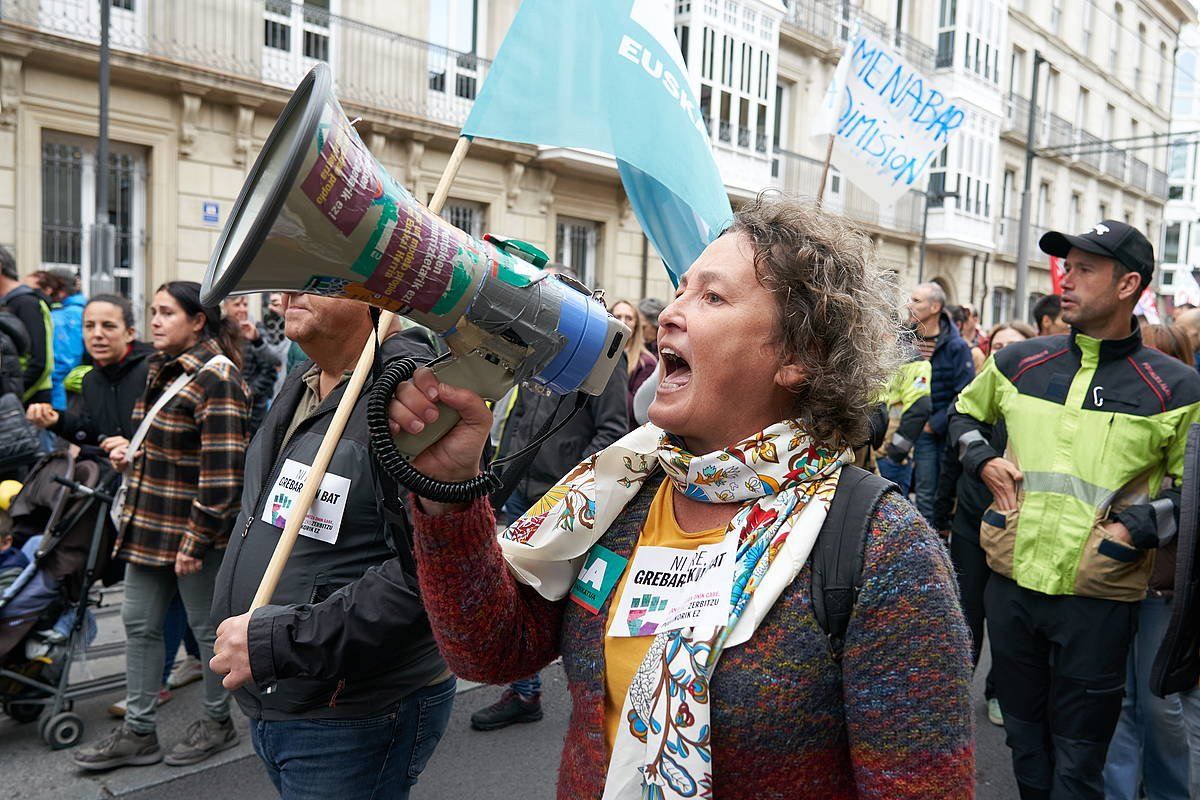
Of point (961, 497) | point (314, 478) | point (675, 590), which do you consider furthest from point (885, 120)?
point (675, 590)

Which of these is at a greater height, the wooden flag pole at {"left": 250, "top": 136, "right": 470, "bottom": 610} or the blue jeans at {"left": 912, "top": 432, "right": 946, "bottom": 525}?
the wooden flag pole at {"left": 250, "top": 136, "right": 470, "bottom": 610}

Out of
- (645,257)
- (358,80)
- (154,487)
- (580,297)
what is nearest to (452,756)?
(154,487)

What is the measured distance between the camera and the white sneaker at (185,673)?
4.47 m

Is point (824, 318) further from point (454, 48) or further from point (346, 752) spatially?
point (454, 48)

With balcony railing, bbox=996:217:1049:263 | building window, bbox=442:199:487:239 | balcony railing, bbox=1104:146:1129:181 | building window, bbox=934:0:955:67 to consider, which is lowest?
building window, bbox=442:199:487:239

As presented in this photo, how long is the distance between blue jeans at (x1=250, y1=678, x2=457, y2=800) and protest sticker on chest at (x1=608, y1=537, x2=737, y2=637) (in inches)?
33.8

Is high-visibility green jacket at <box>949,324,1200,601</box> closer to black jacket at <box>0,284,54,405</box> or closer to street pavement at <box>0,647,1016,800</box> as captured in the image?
street pavement at <box>0,647,1016,800</box>

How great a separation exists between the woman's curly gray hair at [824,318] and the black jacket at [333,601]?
0.77 metres

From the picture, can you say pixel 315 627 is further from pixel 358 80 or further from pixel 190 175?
pixel 358 80

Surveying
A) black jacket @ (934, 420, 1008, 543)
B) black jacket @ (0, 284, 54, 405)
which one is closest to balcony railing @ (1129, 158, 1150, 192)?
black jacket @ (934, 420, 1008, 543)

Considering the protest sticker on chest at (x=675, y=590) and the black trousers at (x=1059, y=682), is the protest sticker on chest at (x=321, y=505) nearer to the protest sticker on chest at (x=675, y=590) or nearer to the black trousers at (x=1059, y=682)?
the protest sticker on chest at (x=675, y=590)

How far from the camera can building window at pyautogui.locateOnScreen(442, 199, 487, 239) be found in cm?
1456

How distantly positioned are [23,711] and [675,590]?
364 centimetres

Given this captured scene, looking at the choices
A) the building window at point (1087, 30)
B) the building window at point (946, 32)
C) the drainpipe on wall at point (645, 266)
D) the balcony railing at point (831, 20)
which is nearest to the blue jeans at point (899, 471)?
the drainpipe on wall at point (645, 266)
